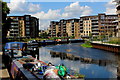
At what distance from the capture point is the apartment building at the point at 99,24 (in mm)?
125562

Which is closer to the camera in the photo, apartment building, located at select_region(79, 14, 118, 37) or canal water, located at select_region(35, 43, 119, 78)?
canal water, located at select_region(35, 43, 119, 78)

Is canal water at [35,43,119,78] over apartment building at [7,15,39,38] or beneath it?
beneath

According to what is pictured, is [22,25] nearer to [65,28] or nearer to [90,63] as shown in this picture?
[65,28]

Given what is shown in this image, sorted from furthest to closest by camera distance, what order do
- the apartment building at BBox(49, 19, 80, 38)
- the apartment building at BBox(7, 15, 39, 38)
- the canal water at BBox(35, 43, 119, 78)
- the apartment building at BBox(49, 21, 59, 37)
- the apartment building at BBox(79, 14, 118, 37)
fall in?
the apartment building at BBox(49, 21, 59, 37) → the apartment building at BBox(49, 19, 80, 38) → the apartment building at BBox(79, 14, 118, 37) → the apartment building at BBox(7, 15, 39, 38) → the canal water at BBox(35, 43, 119, 78)

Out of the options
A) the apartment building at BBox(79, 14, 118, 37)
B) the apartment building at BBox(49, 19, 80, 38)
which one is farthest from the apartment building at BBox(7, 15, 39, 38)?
the apartment building at BBox(79, 14, 118, 37)

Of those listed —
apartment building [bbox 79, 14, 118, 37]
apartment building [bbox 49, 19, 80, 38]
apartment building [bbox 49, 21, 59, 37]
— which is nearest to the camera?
apartment building [bbox 79, 14, 118, 37]

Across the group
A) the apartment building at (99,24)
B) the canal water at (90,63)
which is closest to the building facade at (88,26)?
the apartment building at (99,24)

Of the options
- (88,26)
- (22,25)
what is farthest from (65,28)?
(22,25)

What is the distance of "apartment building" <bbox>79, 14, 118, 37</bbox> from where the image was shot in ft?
412

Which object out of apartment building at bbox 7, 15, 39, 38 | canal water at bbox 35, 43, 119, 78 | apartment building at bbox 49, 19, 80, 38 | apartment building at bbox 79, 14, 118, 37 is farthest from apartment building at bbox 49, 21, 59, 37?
canal water at bbox 35, 43, 119, 78

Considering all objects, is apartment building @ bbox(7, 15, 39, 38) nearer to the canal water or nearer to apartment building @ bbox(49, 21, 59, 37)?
apartment building @ bbox(49, 21, 59, 37)

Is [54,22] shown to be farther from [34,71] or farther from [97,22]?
[34,71]

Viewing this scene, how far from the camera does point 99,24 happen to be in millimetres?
127688

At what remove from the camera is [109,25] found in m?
127
